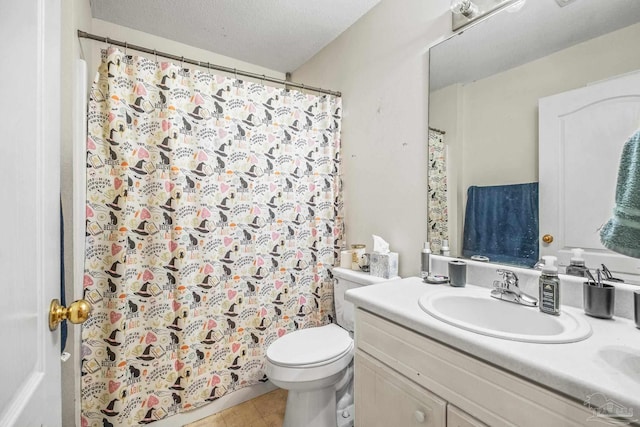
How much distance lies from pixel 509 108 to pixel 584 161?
352mm

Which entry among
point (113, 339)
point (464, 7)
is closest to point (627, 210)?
point (464, 7)

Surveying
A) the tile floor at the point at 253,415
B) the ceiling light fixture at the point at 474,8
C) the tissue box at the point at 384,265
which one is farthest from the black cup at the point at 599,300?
the tile floor at the point at 253,415

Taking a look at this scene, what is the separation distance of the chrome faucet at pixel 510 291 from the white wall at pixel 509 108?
0.27 metres

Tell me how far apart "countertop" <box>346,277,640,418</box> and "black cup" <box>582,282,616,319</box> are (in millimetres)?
23

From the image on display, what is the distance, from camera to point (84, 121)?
1.32m

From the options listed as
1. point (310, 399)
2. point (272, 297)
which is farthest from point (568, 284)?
point (272, 297)

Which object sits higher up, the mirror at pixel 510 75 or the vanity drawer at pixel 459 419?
the mirror at pixel 510 75

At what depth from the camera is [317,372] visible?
1.30 meters

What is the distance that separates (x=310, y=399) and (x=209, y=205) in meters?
1.14

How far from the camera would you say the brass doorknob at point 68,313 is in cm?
57

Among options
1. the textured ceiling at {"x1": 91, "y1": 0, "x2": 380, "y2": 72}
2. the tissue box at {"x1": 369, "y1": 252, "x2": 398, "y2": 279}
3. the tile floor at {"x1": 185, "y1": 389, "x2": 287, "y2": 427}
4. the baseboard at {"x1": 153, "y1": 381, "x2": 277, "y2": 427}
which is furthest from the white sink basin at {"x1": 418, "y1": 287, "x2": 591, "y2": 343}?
the textured ceiling at {"x1": 91, "y1": 0, "x2": 380, "y2": 72}

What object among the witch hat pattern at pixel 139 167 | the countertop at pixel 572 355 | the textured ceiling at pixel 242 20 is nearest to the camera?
the countertop at pixel 572 355

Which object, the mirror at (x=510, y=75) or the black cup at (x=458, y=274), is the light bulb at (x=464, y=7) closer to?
the mirror at (x=510, y=75)

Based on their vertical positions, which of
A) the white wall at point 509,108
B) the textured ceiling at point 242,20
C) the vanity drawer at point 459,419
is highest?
the textured ceiling at point 242,20
